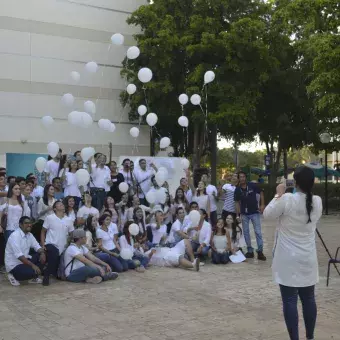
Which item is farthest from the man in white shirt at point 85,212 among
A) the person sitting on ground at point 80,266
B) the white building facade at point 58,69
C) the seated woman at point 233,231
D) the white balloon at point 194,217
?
the white building facade at point 58,69

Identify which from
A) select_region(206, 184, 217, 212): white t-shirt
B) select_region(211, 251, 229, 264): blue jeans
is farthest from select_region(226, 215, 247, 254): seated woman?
select_region(206, 184, 217, 212): white t-shirt

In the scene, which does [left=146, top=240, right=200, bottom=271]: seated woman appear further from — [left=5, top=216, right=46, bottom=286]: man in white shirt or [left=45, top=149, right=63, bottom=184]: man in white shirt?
[left=45, top=149, right=63, bottom=184]: man in white shirt

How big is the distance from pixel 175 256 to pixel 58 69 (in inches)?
465

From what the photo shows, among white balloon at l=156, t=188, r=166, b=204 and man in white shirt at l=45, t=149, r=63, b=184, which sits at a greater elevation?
man in white shirt at l=45, t=149, r=63, b=184

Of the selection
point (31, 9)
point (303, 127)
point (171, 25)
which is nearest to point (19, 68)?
point (31, 9)

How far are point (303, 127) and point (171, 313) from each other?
60.9ft

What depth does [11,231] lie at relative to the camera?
343 inches

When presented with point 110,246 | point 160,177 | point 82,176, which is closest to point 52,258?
point 110,246

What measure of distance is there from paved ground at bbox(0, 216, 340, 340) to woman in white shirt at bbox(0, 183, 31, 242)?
908 millimetres

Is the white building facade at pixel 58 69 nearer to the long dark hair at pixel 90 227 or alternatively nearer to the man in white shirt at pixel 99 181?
the man in white shirt at pixel 99 181

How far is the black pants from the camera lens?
27.2 feet

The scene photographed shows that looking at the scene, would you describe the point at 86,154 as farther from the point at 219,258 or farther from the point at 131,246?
the point at 219,258

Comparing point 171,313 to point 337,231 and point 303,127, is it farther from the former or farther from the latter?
point 303,127

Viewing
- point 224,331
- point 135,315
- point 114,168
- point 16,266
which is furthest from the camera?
point 114,168
